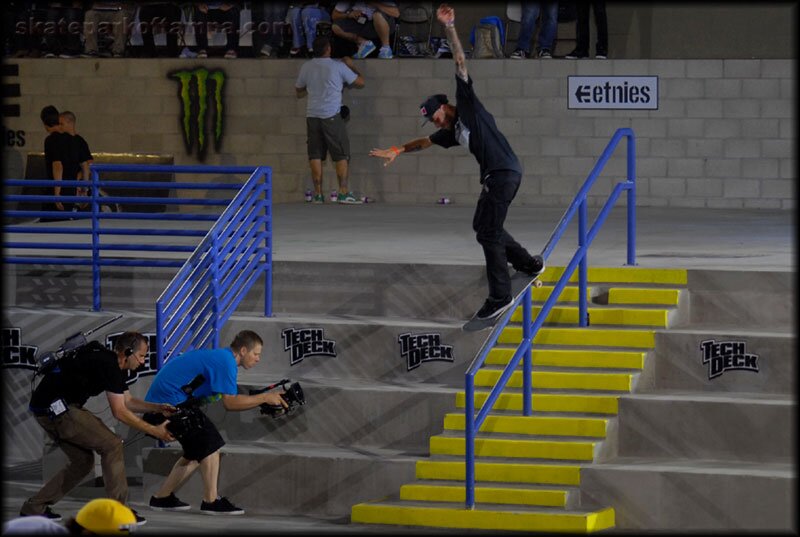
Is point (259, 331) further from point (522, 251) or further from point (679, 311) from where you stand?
point (679, 311)

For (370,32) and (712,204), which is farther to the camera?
(370,32)

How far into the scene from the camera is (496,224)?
504 inches

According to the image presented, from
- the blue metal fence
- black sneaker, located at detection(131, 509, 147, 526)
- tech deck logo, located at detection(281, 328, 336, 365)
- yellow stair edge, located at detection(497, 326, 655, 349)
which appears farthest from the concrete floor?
yellow stair edge, located at detection(497, 326, 655, 349)

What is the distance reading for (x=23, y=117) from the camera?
902 inches

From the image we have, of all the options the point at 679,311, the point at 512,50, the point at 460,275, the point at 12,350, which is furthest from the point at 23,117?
the point at 679,311

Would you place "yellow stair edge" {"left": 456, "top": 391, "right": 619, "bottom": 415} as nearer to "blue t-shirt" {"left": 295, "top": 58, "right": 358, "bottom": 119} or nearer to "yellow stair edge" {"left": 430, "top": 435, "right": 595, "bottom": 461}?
"yellow stair edge" {"left": 430, "top": 435, "right": 595, "bottom": 461}

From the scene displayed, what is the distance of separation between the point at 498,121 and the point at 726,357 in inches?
336

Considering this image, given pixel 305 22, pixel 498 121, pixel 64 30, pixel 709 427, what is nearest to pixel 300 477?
pixel 709 427

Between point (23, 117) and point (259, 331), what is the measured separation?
10.1 meters

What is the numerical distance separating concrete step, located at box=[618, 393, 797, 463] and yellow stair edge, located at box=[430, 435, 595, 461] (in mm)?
459

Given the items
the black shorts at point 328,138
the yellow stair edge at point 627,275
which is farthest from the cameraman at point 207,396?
the black shorts at point 328,138

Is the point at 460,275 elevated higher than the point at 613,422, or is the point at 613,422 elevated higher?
the point at 460,275

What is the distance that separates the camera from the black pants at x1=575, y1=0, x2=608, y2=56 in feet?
66.3

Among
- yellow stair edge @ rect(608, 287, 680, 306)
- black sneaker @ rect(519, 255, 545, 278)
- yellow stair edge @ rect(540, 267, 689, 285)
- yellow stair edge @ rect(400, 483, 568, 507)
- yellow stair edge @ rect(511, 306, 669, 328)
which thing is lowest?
yellow stair edge @ rect(400, 483, 568, 507)
